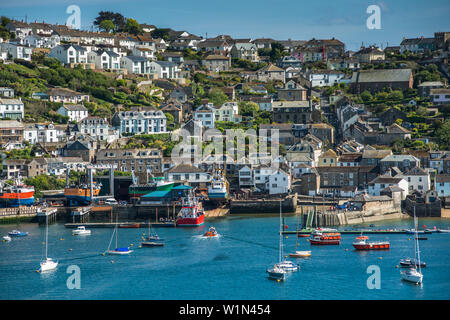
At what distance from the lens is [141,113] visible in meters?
60.8

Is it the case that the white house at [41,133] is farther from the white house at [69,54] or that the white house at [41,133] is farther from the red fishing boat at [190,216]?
the red fishing boat at [190,216]

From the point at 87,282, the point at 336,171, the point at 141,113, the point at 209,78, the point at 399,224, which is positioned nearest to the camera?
the point at 87,282

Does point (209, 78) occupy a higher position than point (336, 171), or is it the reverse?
point (209, 78)

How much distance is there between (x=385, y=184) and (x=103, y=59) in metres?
33.6

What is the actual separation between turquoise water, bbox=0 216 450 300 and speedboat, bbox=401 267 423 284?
0.89 feet

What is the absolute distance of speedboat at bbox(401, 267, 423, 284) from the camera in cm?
3147

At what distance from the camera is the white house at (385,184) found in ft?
155

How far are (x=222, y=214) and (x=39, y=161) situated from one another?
1328 centimetres

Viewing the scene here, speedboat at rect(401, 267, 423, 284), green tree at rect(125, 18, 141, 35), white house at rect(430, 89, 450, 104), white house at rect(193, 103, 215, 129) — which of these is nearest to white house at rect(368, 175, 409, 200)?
speedboat at rect(401, 267, 423, 284)

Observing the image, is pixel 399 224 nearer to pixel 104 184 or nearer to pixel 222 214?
pixel 222 214

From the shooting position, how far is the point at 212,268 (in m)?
34.2

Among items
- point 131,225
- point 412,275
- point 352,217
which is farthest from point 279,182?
point 412,275

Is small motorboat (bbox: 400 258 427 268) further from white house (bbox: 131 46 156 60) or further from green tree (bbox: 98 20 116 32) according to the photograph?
green tree (bbox: 98 20 116 32)

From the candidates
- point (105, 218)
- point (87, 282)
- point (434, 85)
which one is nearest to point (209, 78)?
point (434, 85)
